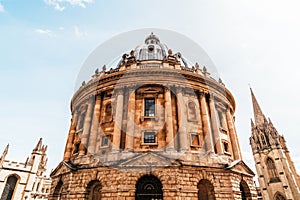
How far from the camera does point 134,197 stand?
14.7 meters

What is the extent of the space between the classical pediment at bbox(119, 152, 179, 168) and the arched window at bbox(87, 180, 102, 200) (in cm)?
334

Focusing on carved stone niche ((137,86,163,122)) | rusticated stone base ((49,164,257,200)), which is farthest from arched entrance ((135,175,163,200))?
carved stone niche ((137,86,163,122))

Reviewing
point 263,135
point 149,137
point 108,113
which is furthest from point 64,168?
point 263,135

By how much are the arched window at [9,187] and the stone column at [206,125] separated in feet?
117

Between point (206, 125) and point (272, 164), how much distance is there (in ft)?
109

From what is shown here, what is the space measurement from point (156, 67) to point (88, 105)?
9.13 metres

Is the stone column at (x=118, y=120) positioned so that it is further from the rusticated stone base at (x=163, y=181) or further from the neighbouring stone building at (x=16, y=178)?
the neighbouring stone building at (x=16, y=178)

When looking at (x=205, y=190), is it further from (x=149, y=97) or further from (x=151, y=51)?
(x=151, y=51)

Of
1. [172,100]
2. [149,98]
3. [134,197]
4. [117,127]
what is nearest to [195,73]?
[172,100]

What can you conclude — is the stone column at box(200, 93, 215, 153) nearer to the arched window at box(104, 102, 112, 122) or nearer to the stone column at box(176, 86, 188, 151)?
the stone column at box(176, 86, 188, 151)

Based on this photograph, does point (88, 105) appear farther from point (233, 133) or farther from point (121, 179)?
point (233, 133)

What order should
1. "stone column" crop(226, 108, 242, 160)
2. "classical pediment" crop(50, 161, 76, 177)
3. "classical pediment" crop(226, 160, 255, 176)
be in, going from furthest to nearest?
"stone column" crop(226, 108, 242, 160), "classical pediment" crop(50, 161, 76, 177), "classical pediment" crop(226, 160, 255, 176)

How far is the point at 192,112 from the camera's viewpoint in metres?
21.5

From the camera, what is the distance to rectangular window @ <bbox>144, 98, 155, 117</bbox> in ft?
67.7
